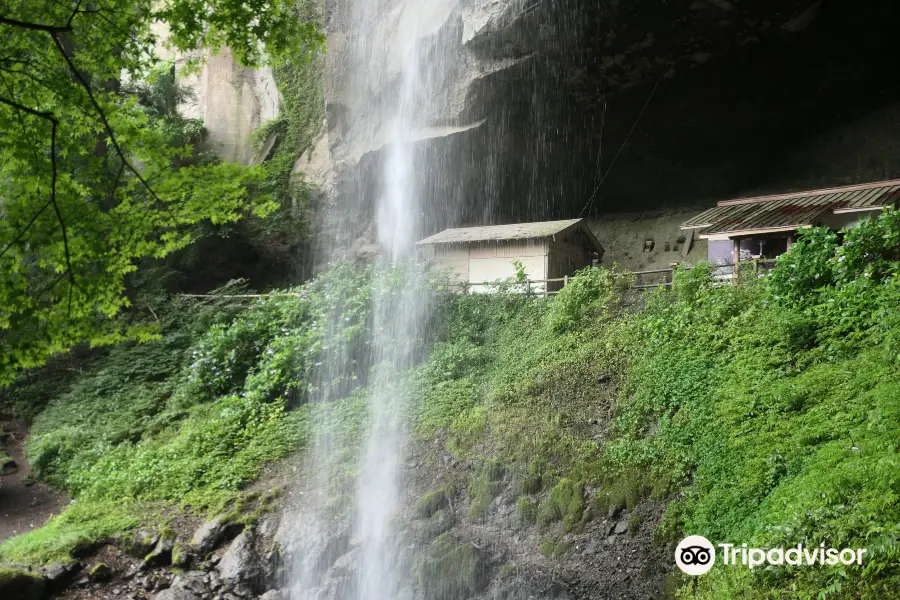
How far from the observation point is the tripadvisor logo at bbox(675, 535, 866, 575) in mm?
5496

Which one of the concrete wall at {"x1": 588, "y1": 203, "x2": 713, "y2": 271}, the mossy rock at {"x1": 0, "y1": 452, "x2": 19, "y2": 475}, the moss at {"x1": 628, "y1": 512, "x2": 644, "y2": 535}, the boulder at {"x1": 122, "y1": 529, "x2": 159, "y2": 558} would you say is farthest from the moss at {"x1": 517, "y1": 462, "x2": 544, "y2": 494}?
the concrete wall at {"x1": 588, "y1": 203, "x2": 713, "y2": 271}

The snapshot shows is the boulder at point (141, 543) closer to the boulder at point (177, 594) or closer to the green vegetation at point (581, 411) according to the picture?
the green vegetation at point (581, 411)

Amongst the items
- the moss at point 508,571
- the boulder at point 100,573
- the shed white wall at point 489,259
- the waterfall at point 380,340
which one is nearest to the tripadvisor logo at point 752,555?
the moss at point 508,571

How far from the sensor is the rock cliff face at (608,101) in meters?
17.7

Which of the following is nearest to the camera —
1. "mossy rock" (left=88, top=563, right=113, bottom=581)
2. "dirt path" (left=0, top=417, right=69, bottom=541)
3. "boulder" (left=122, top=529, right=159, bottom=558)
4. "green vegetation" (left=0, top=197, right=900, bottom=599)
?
"green vegetation" (left=0, top=197, right=900, bottom=599)

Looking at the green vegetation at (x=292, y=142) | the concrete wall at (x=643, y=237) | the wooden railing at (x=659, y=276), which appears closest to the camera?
the wooden railing at (x=659, y=276)

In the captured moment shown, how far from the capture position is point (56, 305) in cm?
577

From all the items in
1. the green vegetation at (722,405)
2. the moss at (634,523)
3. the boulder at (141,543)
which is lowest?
the boulder at (141,543)

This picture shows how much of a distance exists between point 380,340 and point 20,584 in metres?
8.20

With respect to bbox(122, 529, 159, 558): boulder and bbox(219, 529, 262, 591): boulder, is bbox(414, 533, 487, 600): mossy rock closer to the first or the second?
bbox(219, 529, 262, 591): boulder

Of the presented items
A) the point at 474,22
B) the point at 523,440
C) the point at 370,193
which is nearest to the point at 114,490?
the point at 523,440

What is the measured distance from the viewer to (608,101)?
20641 mm

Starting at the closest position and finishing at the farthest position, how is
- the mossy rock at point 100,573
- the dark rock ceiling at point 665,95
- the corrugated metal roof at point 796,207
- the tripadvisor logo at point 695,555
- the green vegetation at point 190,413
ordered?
the tripadvisor logo at point 695,555 → the mossy rock at point 100,573 → the green vegetation at point 190,413 → the corrugated metal roof at point 796,207 → the dark rock ceiling at point 665,95

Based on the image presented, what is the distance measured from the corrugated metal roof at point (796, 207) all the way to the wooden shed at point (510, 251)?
3441 mm
